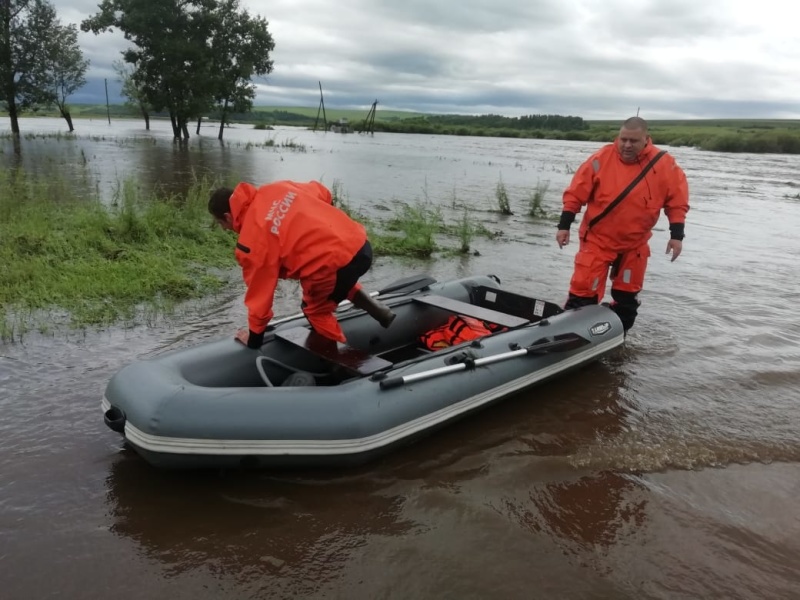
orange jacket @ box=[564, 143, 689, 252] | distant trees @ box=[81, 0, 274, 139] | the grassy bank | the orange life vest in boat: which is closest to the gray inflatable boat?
the orange life vest in boat

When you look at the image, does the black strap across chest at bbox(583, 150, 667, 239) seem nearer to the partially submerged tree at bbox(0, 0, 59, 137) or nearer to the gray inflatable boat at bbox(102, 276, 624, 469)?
the gray inflatable boat at bbox(102, 276, 624, 469)

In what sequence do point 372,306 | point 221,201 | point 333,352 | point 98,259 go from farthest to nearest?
1. point 98,259
2. point 372,306
3. point 333,352
4. point 221,201

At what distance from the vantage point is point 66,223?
6.96m

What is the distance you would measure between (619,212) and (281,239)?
8.93ft

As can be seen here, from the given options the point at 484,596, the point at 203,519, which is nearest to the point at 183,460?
the point at 203,519

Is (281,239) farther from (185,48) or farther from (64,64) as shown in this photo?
(64,64)

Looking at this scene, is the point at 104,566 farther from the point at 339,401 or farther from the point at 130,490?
the point at 339,401

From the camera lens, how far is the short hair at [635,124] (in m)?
4.46

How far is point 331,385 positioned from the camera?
3842 millimetres

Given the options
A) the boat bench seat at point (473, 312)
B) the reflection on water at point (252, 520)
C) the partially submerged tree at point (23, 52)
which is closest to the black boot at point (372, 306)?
the boat bench seat at point (473, 312)

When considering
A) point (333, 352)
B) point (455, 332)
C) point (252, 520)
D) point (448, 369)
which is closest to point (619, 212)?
point (455, 332)

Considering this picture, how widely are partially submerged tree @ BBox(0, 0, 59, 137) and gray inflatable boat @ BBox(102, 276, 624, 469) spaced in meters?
23.7

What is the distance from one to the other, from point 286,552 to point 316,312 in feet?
4.99

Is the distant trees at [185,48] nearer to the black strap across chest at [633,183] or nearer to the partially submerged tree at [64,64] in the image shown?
the partially submerged tree at [64,64]
